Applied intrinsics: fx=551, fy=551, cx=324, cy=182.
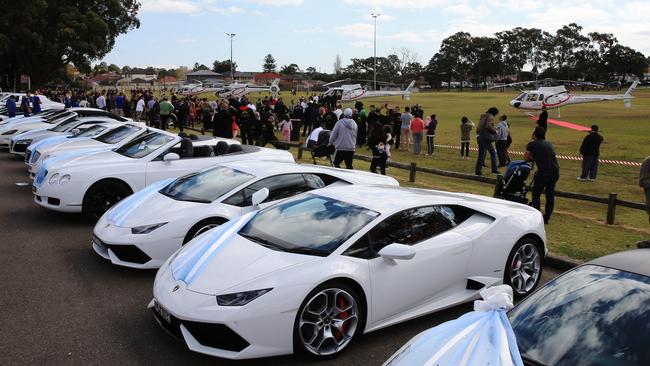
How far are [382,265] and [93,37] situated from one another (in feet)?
145

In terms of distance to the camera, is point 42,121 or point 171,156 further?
point 42,121

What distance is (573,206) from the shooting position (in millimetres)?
12211

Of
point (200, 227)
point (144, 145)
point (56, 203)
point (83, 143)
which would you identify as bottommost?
point (56, 203)

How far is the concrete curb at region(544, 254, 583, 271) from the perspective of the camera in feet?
22.4

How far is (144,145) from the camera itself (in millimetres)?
9422

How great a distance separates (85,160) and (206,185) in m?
2.88

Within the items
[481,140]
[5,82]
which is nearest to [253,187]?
[481,140]

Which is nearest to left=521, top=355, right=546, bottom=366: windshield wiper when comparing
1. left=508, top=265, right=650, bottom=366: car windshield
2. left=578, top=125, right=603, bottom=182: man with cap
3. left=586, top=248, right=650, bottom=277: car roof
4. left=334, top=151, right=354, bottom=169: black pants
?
left=508, top=265, right=650, bottom=366: car windshield

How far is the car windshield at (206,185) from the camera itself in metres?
6.68

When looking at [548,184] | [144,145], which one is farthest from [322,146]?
[548,184]

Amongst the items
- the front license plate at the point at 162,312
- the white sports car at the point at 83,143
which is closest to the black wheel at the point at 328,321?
the front license plate at the point at 162,312

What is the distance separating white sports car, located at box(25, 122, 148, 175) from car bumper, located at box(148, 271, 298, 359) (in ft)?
23.4

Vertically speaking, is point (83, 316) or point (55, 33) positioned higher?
point (55, 33)

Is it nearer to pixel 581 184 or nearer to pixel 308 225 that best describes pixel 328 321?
pixel 308 225
